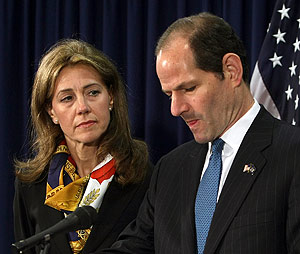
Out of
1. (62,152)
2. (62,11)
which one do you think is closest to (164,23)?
(62,11)

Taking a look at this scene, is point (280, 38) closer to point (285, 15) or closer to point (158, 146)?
point (285, 15)

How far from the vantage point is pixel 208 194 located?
1854 mm

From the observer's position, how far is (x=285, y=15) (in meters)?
2.52

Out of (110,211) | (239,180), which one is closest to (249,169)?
(239,180)

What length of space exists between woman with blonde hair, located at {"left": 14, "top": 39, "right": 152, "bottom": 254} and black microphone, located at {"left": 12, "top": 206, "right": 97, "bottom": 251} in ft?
2.73

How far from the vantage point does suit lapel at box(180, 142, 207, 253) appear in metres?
1.83

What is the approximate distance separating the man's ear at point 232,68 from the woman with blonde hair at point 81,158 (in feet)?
2.52

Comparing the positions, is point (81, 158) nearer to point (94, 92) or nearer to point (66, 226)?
point (94, 92)

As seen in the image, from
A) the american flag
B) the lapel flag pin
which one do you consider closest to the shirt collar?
the lapel flag pin

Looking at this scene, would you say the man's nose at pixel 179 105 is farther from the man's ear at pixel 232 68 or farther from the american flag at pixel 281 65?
the american flag at pixel 281 65

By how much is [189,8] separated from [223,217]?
141 cm

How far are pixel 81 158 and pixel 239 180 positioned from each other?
0.98 meters

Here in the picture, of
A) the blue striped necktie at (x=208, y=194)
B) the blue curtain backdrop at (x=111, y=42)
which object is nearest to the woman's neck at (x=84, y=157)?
the blue curtain backdrop at (x=111, y=42)

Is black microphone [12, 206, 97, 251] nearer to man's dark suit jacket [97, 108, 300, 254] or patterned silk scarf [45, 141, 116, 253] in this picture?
man's dark suit jacket [97, 108, 300, 254]
